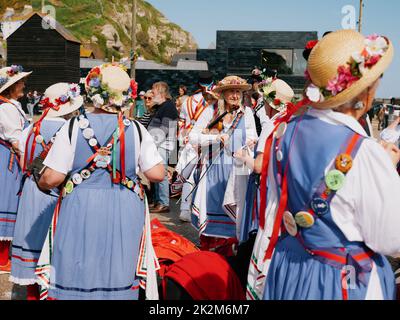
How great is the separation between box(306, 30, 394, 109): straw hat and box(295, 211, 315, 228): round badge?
0.45 meters

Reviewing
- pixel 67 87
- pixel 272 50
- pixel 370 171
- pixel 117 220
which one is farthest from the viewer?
pixel 272 50

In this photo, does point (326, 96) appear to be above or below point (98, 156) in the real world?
above

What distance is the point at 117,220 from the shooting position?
315 cm

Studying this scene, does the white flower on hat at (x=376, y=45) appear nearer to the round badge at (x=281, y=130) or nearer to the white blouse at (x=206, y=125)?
the round badge at (x=281, y=130)

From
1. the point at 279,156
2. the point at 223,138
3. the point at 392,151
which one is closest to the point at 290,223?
the point at 279,156

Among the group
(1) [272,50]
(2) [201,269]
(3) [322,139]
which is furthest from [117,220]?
(1) [272,50]

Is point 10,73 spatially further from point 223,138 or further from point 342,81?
point 342,81

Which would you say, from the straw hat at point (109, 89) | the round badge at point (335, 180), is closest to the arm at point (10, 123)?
the straw hat at point (109, 89)

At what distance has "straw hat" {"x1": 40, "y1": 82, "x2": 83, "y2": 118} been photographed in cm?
415

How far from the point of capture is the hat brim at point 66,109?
13.6ft

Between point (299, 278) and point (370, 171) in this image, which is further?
point (299, 278)

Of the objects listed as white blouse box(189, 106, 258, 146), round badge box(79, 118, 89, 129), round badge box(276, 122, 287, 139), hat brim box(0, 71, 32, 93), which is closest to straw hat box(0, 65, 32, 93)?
hat brim box(0, 71, 32, 93)
